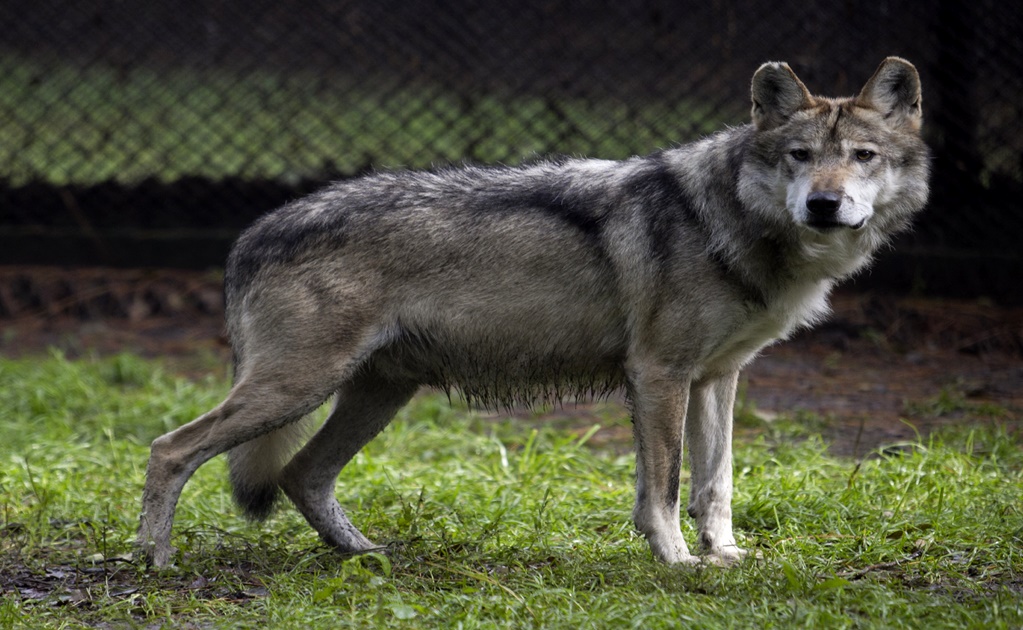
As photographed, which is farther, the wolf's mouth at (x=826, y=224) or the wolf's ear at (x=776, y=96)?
the wolf's ear at (x=776, y=96)

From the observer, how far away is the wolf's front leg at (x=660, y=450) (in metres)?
3.92

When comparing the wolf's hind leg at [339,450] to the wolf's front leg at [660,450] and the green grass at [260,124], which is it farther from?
the green grass at [260,124]

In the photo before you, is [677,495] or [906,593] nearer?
[906,593]

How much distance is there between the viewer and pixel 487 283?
13.4 ft

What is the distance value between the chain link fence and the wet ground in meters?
0.29

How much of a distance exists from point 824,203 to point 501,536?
1.65 m

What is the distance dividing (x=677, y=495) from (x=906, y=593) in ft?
→ 2.80

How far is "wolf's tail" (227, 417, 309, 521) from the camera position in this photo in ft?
14.1

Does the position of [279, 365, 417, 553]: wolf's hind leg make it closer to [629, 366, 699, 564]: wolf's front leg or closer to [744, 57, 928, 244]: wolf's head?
[629, 366, 699, 564]: wolf's front leg

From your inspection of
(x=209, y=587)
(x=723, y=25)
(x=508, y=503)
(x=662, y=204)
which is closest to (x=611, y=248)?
(x=662, y=204)

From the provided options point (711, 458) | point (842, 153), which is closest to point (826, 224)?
point (842, 153)

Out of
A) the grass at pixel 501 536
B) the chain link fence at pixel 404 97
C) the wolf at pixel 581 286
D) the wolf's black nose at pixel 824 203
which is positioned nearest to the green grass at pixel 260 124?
the chain link fence at pixel 404 97

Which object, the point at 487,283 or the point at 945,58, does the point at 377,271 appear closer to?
the point at 487,283

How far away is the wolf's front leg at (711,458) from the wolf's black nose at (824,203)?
80 cm
